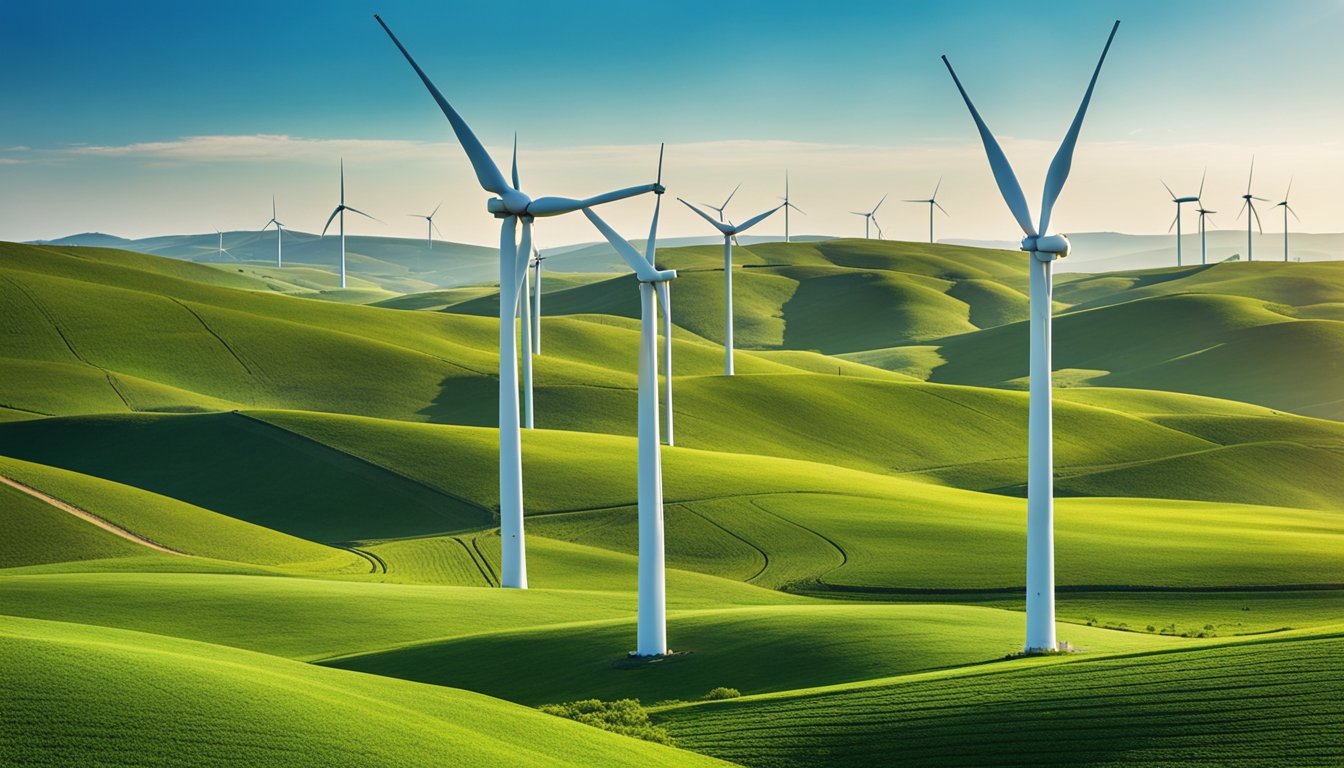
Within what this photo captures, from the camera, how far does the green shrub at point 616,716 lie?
23312 millimetres

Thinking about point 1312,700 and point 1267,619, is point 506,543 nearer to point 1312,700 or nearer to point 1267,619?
point 1267,619

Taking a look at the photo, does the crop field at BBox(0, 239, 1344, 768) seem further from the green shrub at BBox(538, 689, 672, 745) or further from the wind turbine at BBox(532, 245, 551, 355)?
the wind turbine at BBox(532, 245, 551, 355)

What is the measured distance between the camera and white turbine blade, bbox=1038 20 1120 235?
31672 millimetres

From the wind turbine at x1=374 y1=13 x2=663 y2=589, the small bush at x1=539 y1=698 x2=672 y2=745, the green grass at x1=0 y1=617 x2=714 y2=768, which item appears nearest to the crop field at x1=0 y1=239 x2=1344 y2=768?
the green grass at x1=0 y1=617 x2=714 y2=768

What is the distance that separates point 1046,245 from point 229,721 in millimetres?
21458

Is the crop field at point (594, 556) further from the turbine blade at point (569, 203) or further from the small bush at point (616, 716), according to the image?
the turbine blade at point (569, 203)

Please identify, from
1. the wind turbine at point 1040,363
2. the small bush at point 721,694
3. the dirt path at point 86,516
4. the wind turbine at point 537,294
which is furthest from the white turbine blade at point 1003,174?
the wind turbine at point 537,294

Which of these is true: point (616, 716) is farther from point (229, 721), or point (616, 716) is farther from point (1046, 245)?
point (1046, 245)

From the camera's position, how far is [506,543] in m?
45.1

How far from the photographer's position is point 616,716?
24.4m

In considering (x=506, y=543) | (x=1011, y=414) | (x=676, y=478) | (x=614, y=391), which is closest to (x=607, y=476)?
(x=676, y=478)

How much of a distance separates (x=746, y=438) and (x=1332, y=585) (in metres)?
50.3

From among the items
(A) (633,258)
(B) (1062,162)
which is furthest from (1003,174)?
(A) (633,258)

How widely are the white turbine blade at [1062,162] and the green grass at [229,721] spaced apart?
16.6 metres
